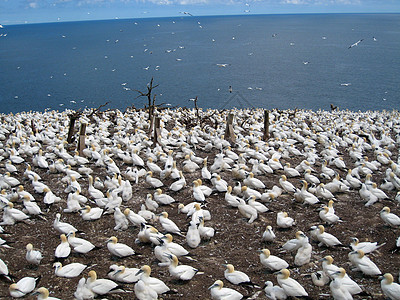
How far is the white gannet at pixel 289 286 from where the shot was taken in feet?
19.8

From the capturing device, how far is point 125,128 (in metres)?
18.5

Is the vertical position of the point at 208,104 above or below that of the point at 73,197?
below

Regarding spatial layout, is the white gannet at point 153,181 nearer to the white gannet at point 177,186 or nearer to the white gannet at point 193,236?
the white gannet at point 177,186

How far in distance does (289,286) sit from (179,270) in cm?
197

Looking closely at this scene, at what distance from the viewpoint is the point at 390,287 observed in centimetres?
593

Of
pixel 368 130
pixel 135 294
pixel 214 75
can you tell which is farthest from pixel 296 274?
pixel 214 75

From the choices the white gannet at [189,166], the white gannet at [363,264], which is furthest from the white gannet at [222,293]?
the white gannet at [189,166]

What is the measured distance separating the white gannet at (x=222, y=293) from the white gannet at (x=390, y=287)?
94.9 inches

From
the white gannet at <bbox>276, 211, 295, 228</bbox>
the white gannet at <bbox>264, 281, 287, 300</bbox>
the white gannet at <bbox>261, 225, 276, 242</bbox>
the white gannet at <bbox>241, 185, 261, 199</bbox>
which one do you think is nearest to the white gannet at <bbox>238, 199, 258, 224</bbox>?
the white gannet at <bbox>276, 211, 295, 228</bbox>

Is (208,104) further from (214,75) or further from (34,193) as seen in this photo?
(34,193)

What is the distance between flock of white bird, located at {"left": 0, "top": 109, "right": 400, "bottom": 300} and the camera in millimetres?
6500

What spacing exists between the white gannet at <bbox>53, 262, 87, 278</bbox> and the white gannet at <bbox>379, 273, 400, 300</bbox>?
539 cm

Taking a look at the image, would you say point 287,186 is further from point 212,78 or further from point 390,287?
point 212,78

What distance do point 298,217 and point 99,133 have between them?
10.5m
